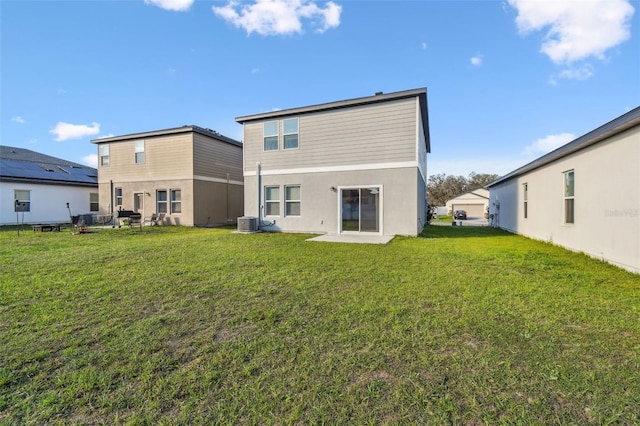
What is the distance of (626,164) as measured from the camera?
6.17m

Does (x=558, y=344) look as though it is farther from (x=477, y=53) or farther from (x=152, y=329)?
(x=477, y=53)

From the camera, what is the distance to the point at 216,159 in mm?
18156

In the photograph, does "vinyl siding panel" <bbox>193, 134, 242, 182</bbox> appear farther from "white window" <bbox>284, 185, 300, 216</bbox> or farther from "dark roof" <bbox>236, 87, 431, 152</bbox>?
"white window" <bbox>284, 185, 300, 216</bbox>

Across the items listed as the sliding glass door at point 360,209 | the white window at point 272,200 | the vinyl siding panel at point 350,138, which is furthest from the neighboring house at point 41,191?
the sliding glass door at point 360,209

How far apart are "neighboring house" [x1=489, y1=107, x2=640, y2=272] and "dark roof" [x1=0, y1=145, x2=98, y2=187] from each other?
2780 centimetres

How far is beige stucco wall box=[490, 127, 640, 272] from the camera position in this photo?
5973mm

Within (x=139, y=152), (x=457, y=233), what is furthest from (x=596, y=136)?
(x=139, y=152)

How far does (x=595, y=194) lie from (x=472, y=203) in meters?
36.9

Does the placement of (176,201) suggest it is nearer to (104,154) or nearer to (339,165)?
(104,154)

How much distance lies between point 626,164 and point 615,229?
1.44 m

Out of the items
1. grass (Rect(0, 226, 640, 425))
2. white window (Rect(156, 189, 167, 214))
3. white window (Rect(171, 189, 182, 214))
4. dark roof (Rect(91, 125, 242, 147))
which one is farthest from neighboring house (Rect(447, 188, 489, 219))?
grass (Rect(0, 226, 640, 425))

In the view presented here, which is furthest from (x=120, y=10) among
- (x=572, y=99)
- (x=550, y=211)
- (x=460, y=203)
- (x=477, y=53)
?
(x=460, y=203)

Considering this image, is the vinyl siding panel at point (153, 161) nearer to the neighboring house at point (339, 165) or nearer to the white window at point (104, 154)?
the white window at point (104, 154)

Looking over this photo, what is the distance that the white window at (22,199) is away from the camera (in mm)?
18261
